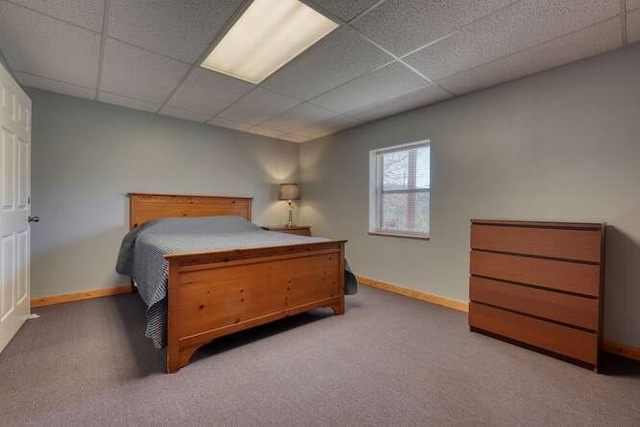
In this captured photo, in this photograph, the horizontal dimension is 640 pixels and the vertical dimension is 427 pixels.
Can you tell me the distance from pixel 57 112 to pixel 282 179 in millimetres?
2768

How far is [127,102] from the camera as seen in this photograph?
3.20 metres

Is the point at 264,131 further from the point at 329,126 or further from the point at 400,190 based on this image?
the point at 400,190

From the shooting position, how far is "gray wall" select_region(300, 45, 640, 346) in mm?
2031

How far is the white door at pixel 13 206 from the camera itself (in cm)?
194

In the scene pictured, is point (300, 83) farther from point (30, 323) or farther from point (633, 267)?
point (30, 323)

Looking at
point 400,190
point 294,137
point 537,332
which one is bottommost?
point 537,332

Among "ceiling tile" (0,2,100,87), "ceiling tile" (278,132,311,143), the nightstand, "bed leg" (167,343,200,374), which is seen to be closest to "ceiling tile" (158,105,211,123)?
"ceiling tile" (0,2,100,87)

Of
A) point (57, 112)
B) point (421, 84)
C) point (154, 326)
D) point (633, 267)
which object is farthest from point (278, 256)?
point (57, 112)

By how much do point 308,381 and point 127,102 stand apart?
11.0 feet

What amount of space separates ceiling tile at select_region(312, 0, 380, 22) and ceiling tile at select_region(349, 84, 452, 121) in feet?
4.15

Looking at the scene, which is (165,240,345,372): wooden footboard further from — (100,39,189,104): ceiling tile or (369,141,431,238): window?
(100,39,189,104): ceiling tile

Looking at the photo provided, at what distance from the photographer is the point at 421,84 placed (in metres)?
2.65

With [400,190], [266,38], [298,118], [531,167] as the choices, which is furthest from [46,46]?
[531,167]

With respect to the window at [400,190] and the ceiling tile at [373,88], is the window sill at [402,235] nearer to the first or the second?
the window at [400,190]
